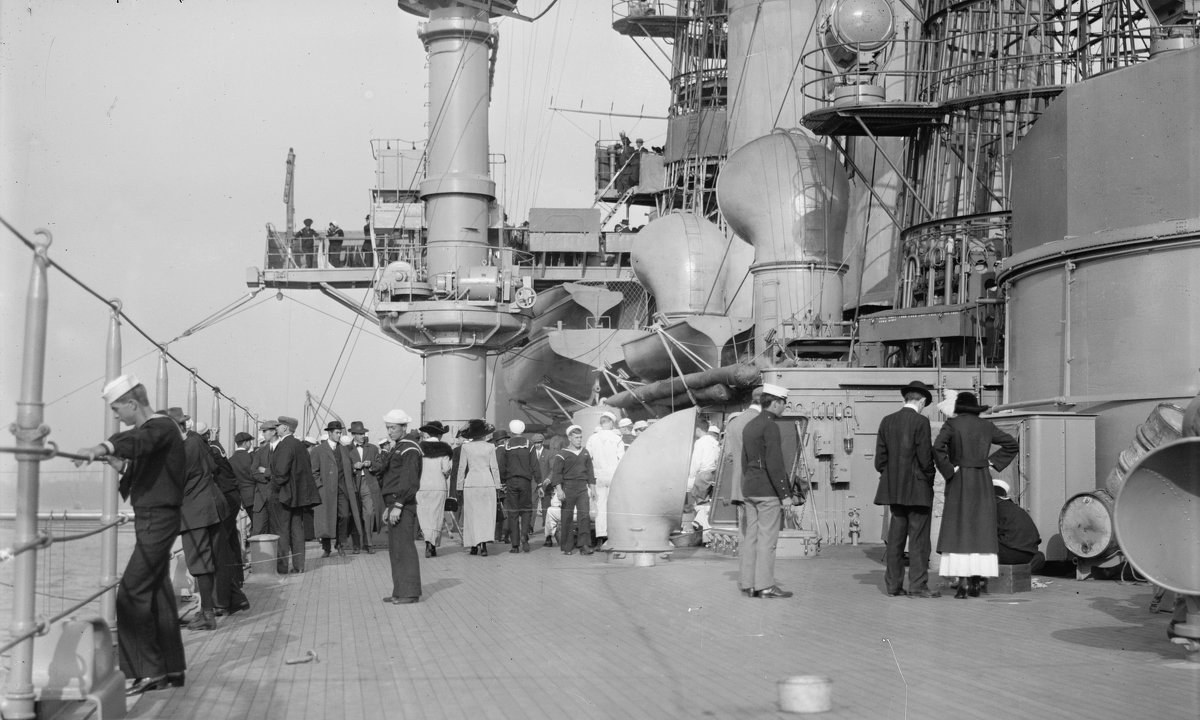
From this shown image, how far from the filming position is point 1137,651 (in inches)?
351

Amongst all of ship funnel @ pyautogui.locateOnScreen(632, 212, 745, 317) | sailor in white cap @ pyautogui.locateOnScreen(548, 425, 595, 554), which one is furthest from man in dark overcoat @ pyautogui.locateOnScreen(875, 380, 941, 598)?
ship funnel @ pyautogui.locateOnScreen(632, 212, 745, 317)

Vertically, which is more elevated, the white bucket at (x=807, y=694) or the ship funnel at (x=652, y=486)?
the ship funnel at (x=652, y=486)

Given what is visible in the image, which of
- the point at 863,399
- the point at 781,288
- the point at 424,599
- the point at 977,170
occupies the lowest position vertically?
the point at 424,599

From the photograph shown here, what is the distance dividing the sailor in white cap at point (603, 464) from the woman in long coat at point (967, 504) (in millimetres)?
6949

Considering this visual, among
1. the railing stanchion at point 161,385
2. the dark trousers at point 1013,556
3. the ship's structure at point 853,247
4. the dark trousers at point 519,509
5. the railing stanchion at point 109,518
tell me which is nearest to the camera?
the railing stanchion at point 109,518

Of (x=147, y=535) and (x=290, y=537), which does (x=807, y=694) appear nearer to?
(x=147, y=535)

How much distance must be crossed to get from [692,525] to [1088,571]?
21.9 ft

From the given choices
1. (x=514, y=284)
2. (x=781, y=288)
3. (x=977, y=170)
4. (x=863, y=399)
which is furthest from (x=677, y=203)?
(x=863, y=399)

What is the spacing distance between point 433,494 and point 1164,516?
11.1m

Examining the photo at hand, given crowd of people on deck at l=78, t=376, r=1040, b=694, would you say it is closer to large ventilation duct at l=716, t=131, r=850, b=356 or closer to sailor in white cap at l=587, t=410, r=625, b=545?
sailor in white cap at l=587, t=410, r=625, b=545

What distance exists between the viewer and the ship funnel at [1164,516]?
320 inches

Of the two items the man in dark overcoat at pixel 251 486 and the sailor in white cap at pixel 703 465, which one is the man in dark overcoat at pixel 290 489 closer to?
the man in dark overcoat at pixel 251 486

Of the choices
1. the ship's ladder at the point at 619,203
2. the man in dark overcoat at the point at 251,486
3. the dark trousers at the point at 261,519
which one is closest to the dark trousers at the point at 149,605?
the man in dark overcoat at the point at 251,486

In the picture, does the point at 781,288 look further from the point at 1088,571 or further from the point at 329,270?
the point at 329,270
